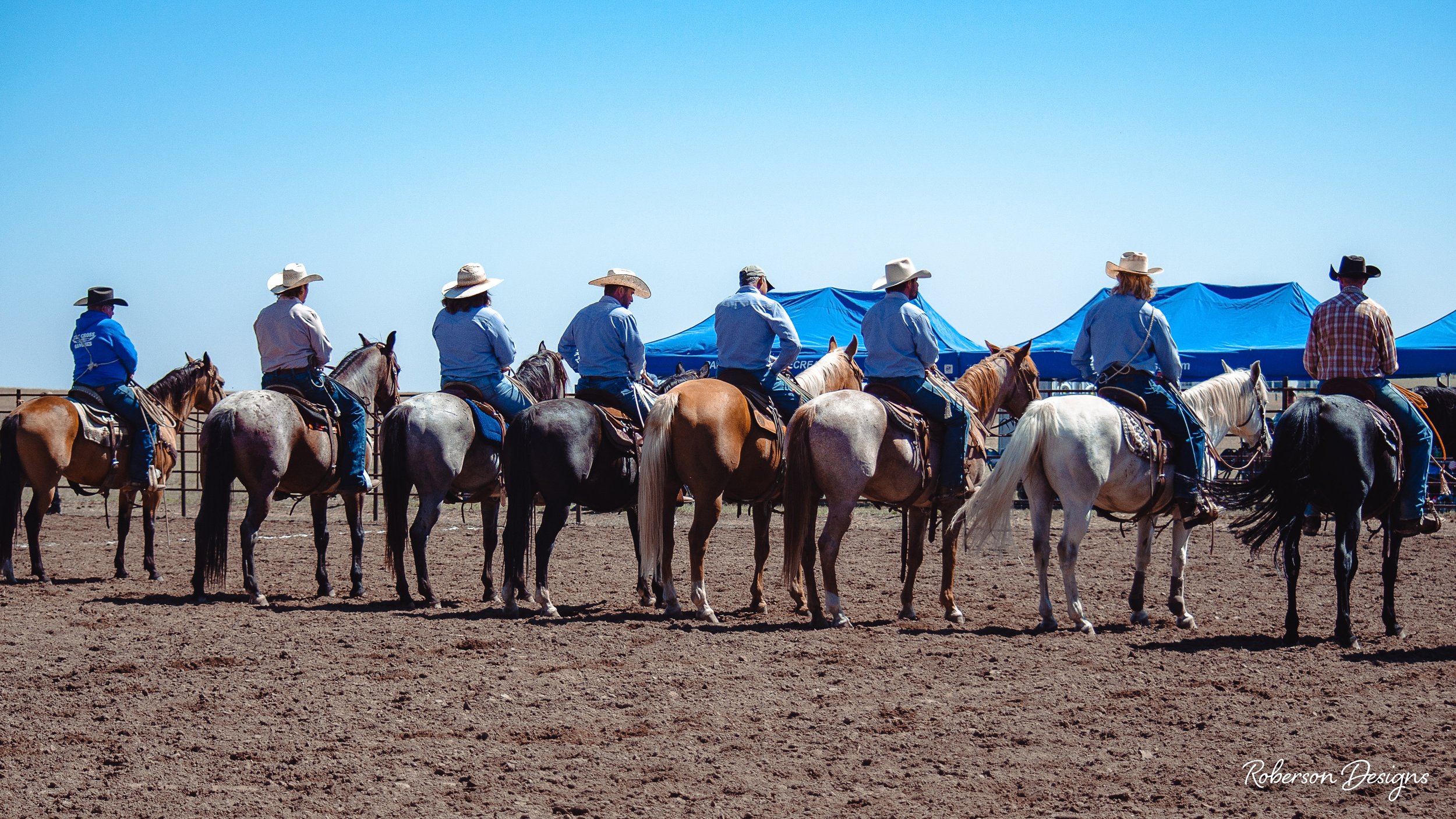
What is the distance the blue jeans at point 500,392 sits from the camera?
28.9 feet

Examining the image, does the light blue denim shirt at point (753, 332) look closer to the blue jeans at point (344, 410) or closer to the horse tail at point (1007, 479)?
the horse tail at point (1007, 479)

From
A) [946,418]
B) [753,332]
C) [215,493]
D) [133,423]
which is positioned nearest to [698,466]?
[753,332]

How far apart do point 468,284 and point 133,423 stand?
357cm

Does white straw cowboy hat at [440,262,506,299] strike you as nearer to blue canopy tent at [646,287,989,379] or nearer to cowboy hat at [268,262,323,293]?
cowboy hat at [268,262,323,293]

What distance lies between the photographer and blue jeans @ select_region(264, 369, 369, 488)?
898 centimetres

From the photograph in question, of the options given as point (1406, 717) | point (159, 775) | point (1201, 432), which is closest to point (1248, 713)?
point (1406, 717)

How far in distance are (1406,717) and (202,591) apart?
25.6 ft

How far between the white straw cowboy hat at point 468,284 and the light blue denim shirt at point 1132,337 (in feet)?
14.2

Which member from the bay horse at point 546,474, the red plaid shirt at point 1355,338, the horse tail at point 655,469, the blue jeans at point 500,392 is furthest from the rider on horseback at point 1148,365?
the blue jeans at point 500,392

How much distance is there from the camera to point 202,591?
8.70 meters

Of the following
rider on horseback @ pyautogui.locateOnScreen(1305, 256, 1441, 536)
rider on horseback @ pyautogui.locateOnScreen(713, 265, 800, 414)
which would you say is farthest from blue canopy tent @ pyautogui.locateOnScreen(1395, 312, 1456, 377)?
rider on horseback @ pyautogui.locateOnScreen(713, 265, 800, 414)

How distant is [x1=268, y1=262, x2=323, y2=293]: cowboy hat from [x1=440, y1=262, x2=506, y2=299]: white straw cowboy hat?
1.18m

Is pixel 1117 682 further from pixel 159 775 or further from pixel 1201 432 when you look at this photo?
pixel 159 775

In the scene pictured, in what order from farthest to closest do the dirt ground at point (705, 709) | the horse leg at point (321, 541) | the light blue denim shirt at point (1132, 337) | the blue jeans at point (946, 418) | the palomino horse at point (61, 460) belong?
the palomino horse at point (61, 460)
the horse leg at point (321, 541)
the blue jeans at point (946, 418)
the light blue denim shirt at point (1132, 337)
the dirt ground at point (705, 709)
